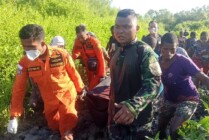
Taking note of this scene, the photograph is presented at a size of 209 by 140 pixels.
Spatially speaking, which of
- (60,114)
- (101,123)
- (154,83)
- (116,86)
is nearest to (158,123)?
(101,123)

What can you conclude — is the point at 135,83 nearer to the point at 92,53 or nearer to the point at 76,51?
the point at 92,53

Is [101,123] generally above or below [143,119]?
below

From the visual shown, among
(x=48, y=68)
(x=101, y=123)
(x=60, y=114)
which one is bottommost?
(x=101, y=123)

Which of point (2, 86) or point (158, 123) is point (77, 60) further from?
point (158, 123)

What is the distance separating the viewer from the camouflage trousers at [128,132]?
11.2 feet

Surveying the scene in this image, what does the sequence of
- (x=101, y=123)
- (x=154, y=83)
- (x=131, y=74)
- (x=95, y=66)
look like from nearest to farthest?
1. (x=154, y=83)
2. (x=131, y=74)
3. (x=101, y=123)
4. (x=95, y=66)

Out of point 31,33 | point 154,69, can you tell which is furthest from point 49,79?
point 154,69

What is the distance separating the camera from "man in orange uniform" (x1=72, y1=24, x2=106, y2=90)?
668 cm

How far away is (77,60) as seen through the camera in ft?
23.0

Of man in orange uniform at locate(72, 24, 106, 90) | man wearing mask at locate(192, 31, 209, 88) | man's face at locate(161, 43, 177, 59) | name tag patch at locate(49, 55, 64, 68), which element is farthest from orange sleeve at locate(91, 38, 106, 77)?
man wearing mask at locate(192, 31, 209, 88)

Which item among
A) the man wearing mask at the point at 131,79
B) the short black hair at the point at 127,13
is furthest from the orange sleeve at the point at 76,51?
the short black hair at the point at 127,13

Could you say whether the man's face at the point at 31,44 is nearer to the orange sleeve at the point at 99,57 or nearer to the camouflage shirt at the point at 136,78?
the camouflage shirt at the point at 136,78

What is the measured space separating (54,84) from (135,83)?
1.58 metres

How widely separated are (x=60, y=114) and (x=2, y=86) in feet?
4.21
